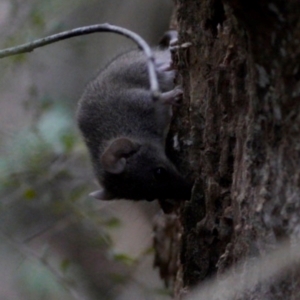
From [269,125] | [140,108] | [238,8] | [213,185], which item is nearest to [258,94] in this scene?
[269,125]

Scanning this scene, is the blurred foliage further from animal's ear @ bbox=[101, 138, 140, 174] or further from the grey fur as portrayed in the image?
animal's ear @ bbox=[101, 138, 140, 174]

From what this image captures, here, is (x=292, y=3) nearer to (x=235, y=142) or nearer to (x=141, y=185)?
(x=235, y=142)

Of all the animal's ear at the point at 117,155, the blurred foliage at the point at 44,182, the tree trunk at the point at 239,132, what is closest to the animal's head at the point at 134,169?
the animal's ear at the point at 117,155

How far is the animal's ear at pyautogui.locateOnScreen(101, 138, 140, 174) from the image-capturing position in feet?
12.1

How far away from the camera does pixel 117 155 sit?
3.70 m

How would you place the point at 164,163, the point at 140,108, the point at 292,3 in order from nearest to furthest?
the point at 292,3
the point at 164,163
the point at 140,108

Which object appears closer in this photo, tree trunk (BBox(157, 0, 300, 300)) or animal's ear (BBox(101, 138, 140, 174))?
tree trunk (BBox(157, 0, 300, 300))

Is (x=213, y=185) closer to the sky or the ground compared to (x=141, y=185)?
closer to the sky

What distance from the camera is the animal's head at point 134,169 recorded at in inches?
140

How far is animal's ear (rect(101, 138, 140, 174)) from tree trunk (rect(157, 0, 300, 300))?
1.93 ft

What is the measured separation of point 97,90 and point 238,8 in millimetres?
2581

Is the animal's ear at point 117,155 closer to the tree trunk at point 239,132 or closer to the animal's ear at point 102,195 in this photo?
the animal's ear at point 102,195

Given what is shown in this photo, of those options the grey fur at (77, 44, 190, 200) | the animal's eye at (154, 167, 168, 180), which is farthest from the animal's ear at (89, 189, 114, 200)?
the animal's eye at (154, 167, 168, 180)

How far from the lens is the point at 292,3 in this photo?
5.27 ft
